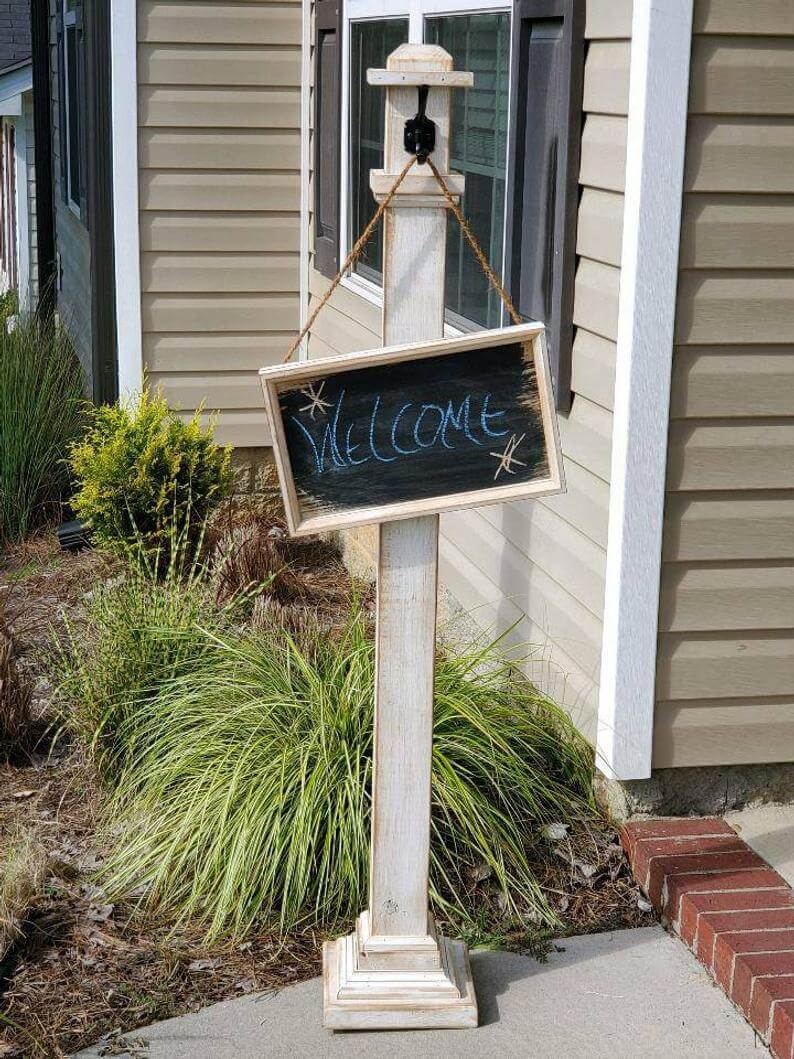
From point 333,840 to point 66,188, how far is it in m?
8.94

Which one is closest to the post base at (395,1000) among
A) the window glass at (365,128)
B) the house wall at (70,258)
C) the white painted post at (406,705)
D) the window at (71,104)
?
the white painted post at (406,705)

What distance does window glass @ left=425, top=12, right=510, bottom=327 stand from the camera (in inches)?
174

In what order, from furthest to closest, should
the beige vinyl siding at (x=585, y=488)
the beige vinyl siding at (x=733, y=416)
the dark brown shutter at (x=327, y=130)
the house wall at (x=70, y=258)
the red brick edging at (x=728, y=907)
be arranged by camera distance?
the house wall at (x=70, y=258) → the dark brown shutter at (x=327, y=130) → the beige vinyl siding at (x=585, y=488) → the beige vinyl siding at (x=733, y=416) → the red brick edging at (x=728, y=907)

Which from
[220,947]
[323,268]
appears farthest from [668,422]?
[323,268]

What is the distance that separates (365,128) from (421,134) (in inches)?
135

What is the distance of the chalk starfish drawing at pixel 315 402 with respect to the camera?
284cm

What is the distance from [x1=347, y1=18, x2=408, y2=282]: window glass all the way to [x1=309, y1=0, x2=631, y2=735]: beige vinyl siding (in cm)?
199

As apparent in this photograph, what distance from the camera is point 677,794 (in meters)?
3.83

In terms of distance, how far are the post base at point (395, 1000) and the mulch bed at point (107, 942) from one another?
0.83 feet

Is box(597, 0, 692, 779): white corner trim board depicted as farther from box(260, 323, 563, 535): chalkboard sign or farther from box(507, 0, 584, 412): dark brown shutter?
box(260, 323, 563, 535): chalkboard sign

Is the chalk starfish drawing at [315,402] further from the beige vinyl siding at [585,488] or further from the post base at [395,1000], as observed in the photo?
the post base at [395,1000]

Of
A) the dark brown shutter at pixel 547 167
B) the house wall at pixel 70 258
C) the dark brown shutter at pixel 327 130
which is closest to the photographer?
the dark brown shutter at pixel 547 167

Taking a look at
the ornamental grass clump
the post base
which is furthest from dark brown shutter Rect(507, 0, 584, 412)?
the post base

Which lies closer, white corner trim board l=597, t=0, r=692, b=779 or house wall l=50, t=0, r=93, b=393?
white corner trim board l=597, t=0, r=692, b=779
